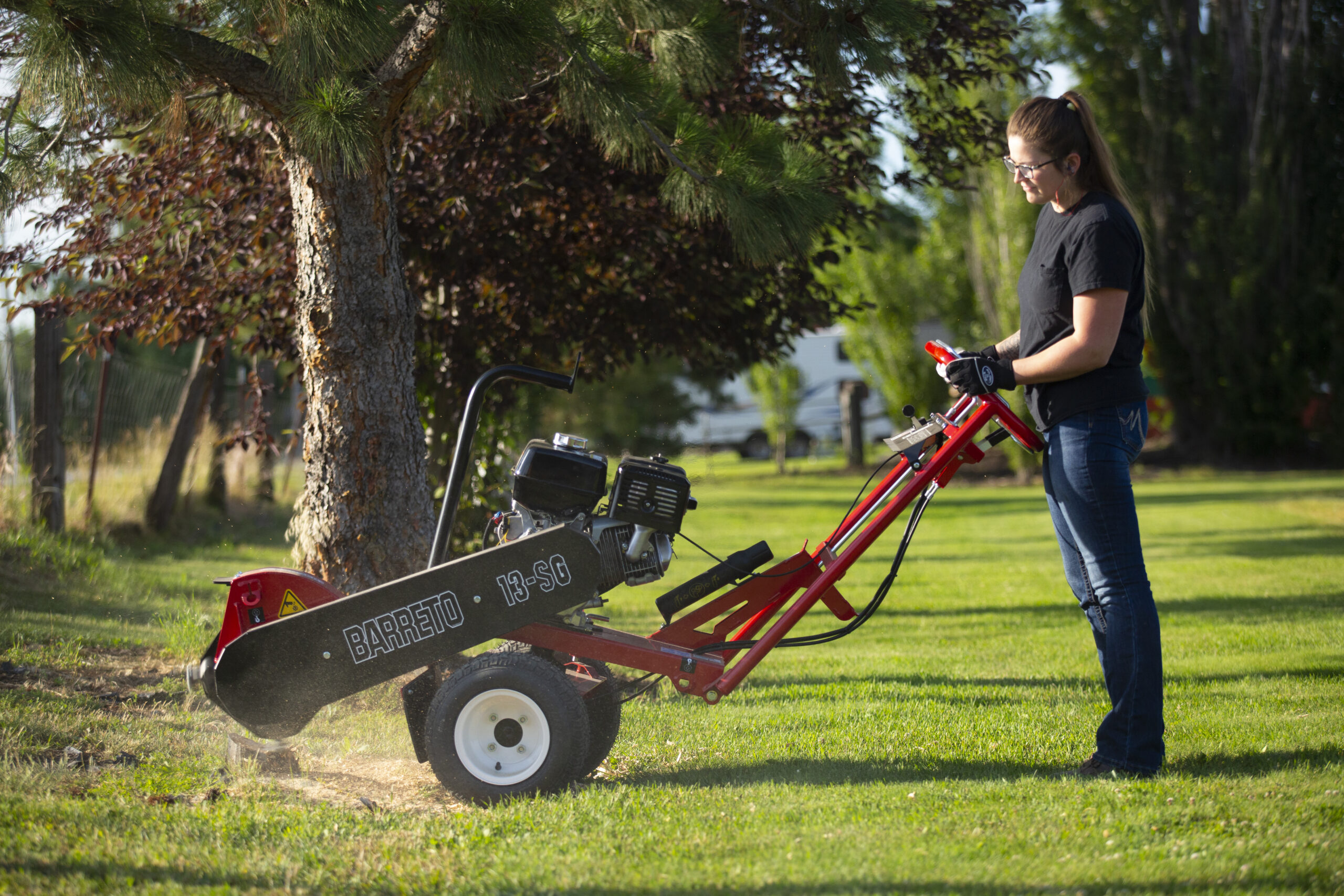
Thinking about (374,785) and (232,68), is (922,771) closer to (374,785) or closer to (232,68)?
(374,785)

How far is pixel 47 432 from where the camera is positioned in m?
8.57

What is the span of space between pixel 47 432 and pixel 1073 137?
7.94m

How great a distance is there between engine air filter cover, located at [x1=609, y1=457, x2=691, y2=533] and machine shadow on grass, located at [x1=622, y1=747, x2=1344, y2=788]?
827 millimetres

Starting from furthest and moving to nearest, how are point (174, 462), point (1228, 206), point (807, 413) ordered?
point (807, 413) < point (1228, 206) < point (174, 462)

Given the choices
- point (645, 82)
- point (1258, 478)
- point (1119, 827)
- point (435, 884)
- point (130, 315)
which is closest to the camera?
point (435, 884)

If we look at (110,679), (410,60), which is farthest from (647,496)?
(110,679)

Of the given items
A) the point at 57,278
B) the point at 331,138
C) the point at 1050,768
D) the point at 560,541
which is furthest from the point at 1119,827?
the point at 57,278

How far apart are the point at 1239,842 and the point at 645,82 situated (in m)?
3.16

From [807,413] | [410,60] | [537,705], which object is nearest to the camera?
[537,705]

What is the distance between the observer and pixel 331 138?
3.85 metres

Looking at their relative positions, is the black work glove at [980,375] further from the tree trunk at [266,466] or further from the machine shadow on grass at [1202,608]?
the tree trunk at [266,466]

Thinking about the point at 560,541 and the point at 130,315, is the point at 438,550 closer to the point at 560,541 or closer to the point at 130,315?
the point at 560,541

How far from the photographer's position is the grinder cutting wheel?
11.0ft

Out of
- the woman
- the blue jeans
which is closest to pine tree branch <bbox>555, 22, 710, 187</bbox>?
the woman
